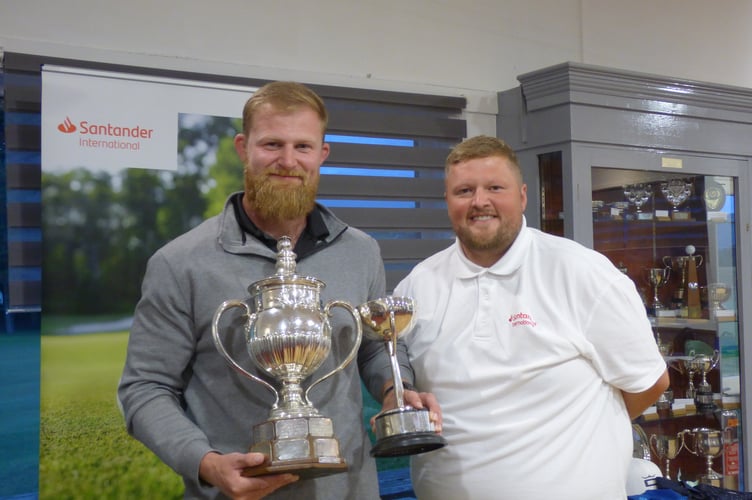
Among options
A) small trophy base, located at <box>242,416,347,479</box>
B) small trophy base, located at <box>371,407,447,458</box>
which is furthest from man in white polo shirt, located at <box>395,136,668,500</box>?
small trophy base, located at <box>242,416,347,479</box>

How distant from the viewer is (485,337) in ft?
6.87

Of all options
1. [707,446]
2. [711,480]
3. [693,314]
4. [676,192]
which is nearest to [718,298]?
[693,314]

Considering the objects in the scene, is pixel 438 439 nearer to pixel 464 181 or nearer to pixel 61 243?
pixel 464 181

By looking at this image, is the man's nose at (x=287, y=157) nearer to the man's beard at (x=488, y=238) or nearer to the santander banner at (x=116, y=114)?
the man's beard at (x=488, y=238)

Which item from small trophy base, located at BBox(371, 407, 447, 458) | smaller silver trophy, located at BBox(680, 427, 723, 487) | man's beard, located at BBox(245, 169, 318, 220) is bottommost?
smaller silver trophy, located at BBox(680, 427, 723, 487)

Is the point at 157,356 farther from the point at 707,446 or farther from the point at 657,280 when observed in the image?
the point at 707,446

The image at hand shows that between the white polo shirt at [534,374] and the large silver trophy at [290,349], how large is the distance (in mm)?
443

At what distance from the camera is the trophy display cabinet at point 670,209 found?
3.54m

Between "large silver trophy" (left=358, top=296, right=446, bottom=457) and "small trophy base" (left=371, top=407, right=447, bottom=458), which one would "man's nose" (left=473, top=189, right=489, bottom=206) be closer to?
"large silver trophy" (left=358, top=296, right=446, bottom=457)

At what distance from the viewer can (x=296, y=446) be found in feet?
5.18

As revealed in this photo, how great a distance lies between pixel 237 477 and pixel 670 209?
3212 mm

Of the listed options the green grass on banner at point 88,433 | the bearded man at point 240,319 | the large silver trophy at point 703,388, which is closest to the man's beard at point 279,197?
the bearded man at point 240,319

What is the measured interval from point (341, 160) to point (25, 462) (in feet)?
5.79

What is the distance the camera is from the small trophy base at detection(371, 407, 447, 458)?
1729 mm
